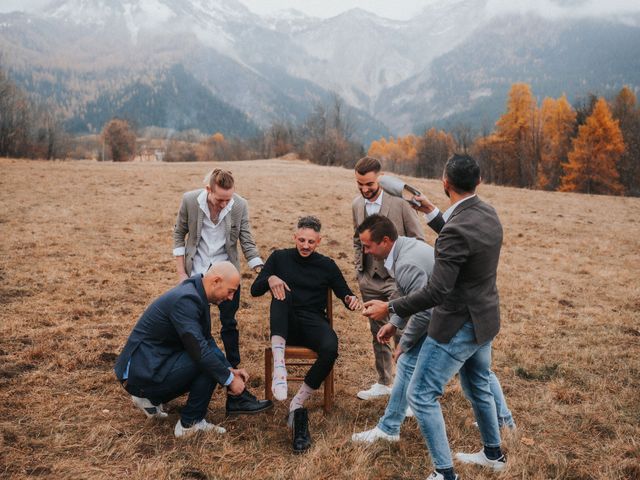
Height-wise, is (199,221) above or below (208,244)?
above

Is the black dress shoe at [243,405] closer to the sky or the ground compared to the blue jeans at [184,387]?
closer to the ground

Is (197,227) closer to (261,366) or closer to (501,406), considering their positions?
(261,366)

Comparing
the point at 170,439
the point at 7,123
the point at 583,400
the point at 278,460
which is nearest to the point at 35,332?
the point at 170,439

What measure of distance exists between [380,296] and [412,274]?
4.52 ft

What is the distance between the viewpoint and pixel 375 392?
574 cm

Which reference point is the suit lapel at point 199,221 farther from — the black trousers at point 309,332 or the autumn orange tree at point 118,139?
the autumn orange tree at point 118,139

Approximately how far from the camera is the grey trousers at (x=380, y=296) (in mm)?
5379

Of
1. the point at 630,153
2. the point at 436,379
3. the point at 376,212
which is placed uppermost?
the point at 630,153

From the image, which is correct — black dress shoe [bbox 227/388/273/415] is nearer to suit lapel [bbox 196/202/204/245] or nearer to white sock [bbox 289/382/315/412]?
white sock [bbox 289/382/315/412]

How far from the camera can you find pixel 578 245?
50.8ft

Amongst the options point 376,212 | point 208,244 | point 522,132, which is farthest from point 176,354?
point 522,132

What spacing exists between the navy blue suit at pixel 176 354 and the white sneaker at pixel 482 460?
225 centimetres

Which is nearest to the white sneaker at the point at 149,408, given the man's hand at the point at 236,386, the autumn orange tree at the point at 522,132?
the man's hand at the point at 236,386

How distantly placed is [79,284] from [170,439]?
5.89 m
